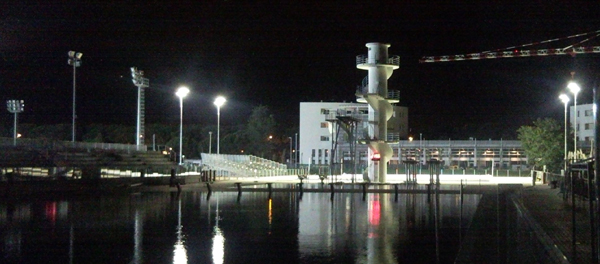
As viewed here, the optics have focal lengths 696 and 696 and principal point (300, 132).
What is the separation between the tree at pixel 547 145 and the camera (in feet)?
230

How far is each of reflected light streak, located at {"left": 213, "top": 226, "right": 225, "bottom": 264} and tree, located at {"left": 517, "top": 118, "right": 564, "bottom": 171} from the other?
181 ft

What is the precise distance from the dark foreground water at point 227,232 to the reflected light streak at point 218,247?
0.02 metres

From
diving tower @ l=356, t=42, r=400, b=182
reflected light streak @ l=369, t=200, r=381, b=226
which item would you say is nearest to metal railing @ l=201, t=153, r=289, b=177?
diving tower @ l=356, t=42, r=400, b=182

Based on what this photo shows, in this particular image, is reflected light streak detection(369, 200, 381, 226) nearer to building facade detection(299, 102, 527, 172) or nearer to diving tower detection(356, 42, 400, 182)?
diving tower detection(356, 42, 400, 182)

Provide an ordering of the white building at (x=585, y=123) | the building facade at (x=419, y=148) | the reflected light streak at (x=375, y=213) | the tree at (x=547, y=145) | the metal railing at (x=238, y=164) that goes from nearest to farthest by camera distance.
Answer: the reflected light streak at (x=375, y=213) < the tree at (x=547, y=145) < the metal railing at (x=238, y=164) < the white building at (x=585, y=123) < the building facade at (x=419, y=148)

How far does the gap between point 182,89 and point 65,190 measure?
63.0 feet

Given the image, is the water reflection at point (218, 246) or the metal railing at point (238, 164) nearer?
the water reflection at point (218, 246)

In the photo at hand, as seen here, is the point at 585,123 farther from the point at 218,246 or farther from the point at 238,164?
the point at 218,246

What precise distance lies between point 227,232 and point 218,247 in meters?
3.25

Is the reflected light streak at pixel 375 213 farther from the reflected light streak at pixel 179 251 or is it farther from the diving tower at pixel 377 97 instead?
the diving tower at pixel 377 97

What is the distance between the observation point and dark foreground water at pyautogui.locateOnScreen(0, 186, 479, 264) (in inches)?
619

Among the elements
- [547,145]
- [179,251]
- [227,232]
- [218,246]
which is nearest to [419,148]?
[547,145]

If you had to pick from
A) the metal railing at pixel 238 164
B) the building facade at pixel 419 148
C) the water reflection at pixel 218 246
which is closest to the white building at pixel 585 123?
the building facade at pixel 419 148

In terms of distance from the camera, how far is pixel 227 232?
20.4 meters
